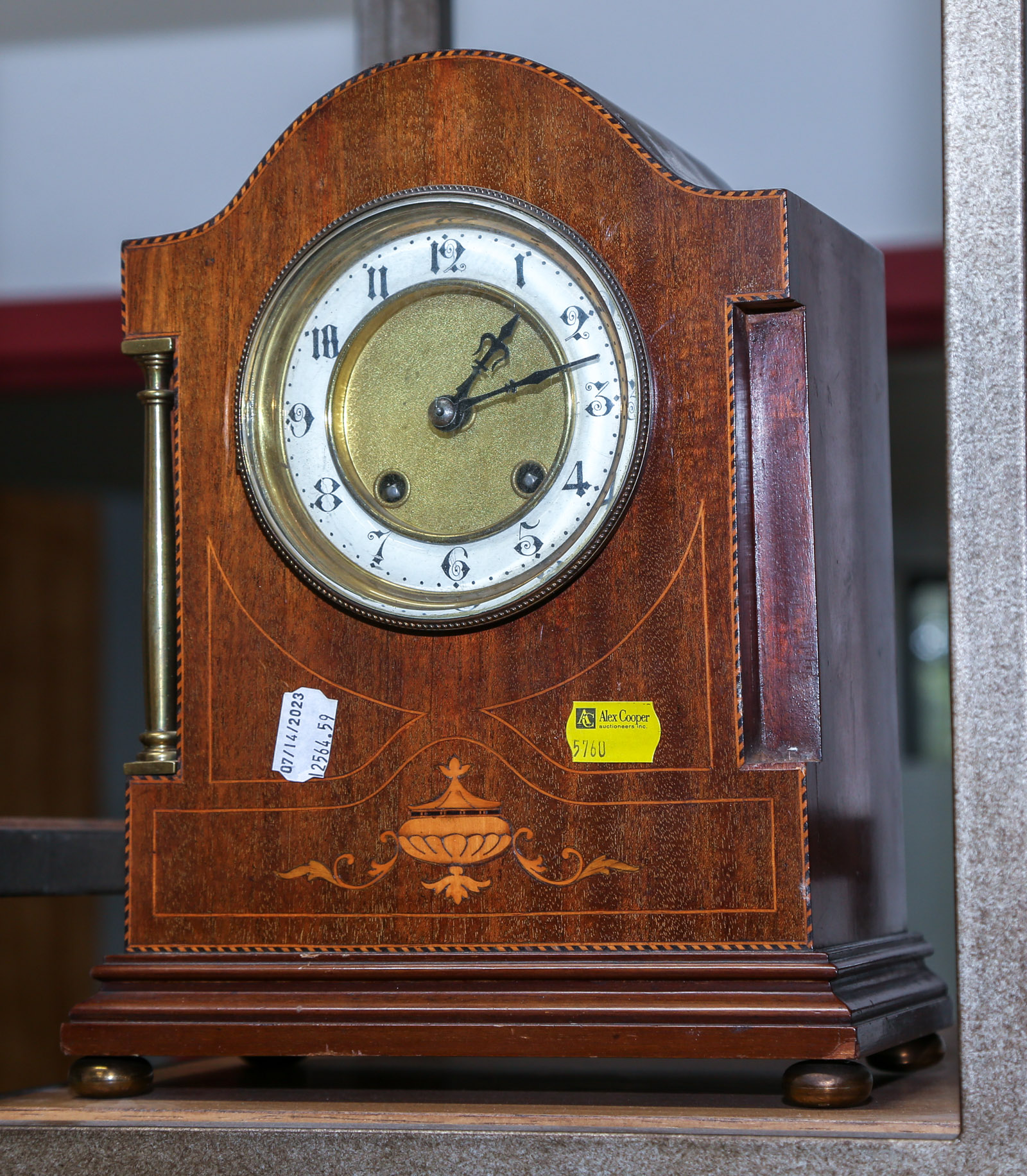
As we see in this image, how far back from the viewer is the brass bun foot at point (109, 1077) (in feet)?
4.69

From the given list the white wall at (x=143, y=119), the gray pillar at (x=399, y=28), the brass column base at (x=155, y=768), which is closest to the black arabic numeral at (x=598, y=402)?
the brass column base at (x=155, y=768)

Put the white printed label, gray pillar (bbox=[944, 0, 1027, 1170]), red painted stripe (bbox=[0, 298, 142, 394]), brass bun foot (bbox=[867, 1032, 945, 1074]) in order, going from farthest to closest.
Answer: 1. red painted stripe (bbox=[0, 298, 142, 394])
2. brass bun foot (bbox=[867, 1032, 945, 1074])
3. the white printed label
4. gray pillar (bbox=[944, 0, 1027, 1170])

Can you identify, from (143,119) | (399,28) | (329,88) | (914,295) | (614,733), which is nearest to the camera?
(614,733)

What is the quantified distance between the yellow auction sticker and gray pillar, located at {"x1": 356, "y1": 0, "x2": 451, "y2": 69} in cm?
103

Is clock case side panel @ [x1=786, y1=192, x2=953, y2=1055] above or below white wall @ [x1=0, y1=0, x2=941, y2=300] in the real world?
below

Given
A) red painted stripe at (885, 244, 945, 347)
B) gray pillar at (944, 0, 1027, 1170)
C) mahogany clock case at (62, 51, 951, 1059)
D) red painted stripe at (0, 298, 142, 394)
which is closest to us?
gray pillar at (944, 0, 1027, 1170)

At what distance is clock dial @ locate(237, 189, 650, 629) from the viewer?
1386 mm

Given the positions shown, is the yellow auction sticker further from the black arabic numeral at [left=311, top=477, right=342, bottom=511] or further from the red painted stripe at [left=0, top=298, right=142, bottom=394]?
the red painted stripe at [left=0, top=298, right=142, bottom=394]

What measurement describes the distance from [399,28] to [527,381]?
0.84 meters

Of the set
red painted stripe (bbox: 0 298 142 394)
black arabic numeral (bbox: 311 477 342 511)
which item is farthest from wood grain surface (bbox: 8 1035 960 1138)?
red painted stripe (bbox: 0 298 142 394)

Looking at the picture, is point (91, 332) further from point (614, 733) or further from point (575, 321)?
point (614, 733)

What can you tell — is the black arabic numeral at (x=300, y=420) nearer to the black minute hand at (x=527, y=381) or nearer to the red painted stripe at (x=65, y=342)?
the black minute hand at (x=527, y=381)

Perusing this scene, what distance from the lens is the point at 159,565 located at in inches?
59.0

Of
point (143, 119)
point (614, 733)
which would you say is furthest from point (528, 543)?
point (143, 119)
